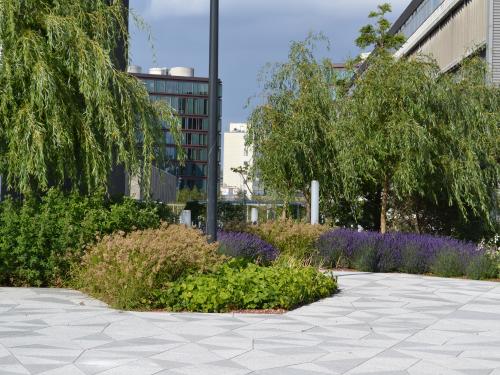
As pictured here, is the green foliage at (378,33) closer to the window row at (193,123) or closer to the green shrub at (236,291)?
the green shrub at (236,291)

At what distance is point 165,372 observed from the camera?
237 inches

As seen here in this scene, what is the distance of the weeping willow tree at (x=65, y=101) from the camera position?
11078 mm

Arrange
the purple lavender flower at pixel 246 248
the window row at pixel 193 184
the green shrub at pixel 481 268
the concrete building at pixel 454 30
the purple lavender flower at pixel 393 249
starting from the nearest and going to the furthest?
the purple lavender flower at pixel 246 248, the green shrub at pixel 481 268, the purple lavender flower at pixel 393 249, the concrete building at pixel 454 30, the window row at pixel 193 184

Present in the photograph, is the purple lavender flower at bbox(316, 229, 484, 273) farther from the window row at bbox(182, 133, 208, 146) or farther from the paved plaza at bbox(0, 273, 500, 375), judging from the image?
the window row at bbox(182, 133, 208, 146)

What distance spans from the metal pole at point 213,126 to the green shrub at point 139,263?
54 cm

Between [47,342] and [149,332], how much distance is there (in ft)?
3.68

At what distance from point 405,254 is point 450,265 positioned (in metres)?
1.01

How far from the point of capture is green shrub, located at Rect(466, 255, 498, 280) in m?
15.2

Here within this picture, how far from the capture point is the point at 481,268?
50.1 ft

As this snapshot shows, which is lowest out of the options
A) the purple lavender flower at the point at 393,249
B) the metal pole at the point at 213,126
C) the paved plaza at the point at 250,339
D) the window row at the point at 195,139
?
the paved plaza at the point at 250,339

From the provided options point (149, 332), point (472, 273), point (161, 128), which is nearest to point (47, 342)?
point (149, 332)

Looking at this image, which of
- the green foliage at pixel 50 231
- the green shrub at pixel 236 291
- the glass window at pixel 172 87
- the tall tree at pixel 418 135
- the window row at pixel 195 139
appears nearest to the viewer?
the green shrub at pixel 236 291

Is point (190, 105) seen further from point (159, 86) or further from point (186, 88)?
point (159, 86)

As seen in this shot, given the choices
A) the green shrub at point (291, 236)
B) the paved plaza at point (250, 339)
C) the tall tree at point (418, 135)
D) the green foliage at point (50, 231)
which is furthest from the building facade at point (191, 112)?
the paved plaza at point (250, 339)
